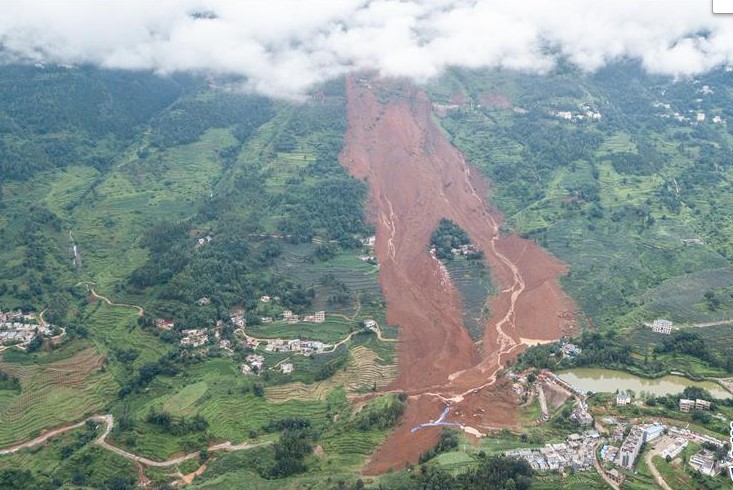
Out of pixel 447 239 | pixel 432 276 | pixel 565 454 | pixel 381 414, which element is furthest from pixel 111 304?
pixel 565 454

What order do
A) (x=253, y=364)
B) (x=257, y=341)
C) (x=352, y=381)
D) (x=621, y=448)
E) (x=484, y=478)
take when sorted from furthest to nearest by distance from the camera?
1. (x=257, y=341)
2. (x=253, y=364)
3. (x=352, y=381)
4. (x=621, y=448)
5. (x=484, y=478)

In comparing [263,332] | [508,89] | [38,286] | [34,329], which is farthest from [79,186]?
[508,89]

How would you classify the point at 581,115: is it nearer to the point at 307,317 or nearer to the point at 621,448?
the point at 307,317

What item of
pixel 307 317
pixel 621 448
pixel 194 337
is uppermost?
pixel 307 317

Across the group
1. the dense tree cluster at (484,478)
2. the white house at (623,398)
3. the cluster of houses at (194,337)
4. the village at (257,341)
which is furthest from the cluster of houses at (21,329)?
the white house at (623,398)

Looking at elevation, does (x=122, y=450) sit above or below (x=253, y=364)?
below

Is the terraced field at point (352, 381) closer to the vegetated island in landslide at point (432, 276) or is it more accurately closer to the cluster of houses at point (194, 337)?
the vegetated island in landslide at point (432, 276)

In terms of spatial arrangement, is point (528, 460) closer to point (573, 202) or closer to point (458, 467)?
point (458, 467)
